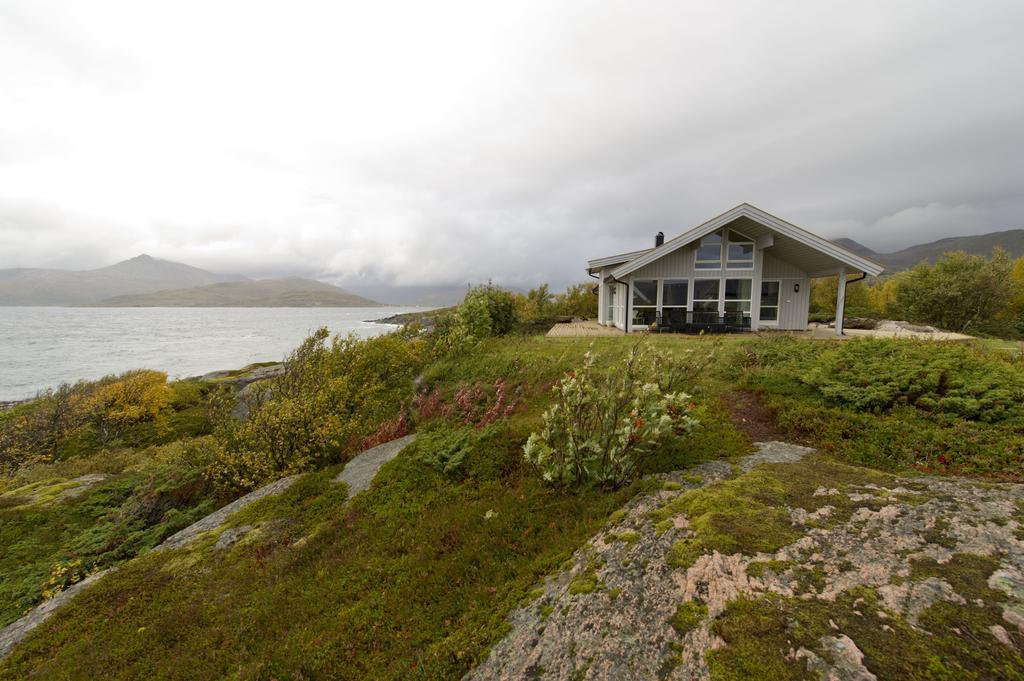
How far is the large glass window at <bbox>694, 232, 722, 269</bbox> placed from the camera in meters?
17.5

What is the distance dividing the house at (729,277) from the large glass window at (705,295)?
0.14 feet

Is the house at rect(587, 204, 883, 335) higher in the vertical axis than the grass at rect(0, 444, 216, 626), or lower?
higher

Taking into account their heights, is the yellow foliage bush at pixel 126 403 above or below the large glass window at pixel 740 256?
below

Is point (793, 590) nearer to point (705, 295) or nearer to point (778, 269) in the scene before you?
point (705, 295)

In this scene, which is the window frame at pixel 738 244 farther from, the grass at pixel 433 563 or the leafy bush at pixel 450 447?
the leafy bush at pixel 450 447

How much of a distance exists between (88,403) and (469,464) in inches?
745

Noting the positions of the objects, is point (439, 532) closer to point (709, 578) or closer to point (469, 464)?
point (469, 464)

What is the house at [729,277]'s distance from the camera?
54.5ft

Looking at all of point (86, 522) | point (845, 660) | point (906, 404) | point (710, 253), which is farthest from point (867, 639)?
point (710, 253)

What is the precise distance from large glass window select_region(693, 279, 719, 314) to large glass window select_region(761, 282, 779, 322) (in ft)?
9.82

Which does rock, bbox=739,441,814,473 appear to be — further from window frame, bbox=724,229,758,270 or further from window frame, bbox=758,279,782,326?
window frame, bbox=758,279,782,326

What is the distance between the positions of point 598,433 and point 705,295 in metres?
15.6

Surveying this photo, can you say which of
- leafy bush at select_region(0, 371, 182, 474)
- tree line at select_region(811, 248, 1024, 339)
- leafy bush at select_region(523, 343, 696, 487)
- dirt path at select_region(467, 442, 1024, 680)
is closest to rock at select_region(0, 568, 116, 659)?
dirt path at select_region(467, 442, 1024, 680)

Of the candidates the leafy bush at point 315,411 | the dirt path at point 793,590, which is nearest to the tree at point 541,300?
the leafy bush at point 315,411
